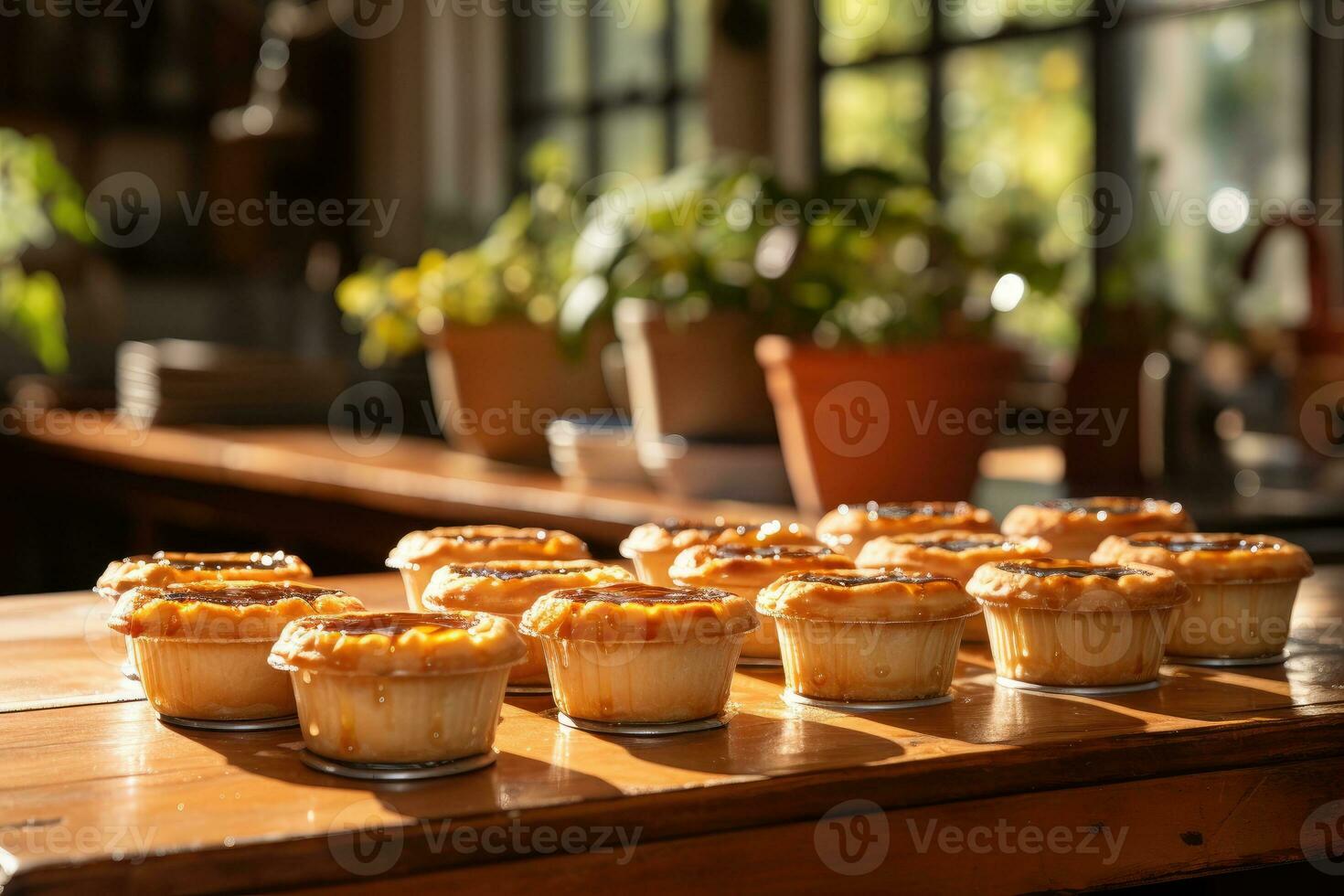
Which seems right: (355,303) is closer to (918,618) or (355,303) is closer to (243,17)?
(918,618)

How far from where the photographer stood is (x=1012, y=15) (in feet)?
15.1

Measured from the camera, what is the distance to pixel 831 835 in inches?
41.1

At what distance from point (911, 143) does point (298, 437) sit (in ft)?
7.00

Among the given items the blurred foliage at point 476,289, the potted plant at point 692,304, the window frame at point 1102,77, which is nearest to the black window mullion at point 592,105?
the window frame at point 1102,77

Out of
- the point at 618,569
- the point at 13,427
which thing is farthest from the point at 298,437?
the point at 618,569

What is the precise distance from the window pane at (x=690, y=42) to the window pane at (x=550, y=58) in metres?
0.88

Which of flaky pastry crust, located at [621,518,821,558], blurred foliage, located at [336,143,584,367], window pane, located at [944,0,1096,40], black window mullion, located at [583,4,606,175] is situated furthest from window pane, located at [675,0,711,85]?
flaky pastry crust, located at [621,518,821,558]

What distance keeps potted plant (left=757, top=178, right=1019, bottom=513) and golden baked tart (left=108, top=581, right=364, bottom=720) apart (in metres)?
1.18

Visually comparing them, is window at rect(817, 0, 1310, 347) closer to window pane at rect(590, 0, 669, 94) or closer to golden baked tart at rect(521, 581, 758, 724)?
window pane at rect(590, 0, 669, 94)

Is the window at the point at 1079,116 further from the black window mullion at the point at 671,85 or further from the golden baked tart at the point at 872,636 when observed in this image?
the golden baked tart at the point at 872,636

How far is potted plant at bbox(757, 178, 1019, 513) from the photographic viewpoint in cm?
229

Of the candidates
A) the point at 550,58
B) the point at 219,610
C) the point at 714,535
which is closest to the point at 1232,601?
the point at 714,535

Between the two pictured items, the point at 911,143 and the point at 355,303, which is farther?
the point at 911,143

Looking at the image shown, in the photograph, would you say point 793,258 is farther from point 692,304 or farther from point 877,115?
point 877,115
